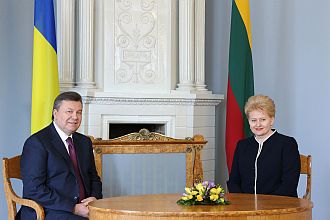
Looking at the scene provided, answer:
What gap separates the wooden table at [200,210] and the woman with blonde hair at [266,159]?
49 centimetres

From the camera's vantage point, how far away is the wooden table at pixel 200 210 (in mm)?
2646

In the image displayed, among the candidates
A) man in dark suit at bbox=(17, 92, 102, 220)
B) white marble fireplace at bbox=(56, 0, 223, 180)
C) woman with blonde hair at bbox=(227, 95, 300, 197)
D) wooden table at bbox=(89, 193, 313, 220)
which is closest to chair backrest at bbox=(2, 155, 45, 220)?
man in dark suit at bbox=(17, 92, 102, 220)

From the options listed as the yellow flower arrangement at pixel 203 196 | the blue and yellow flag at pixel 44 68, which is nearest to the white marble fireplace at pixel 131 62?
the blue and yellow flag at pixel 44 68

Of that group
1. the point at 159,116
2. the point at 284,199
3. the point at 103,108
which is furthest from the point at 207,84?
the point at 284,199

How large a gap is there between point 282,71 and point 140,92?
1.18 m

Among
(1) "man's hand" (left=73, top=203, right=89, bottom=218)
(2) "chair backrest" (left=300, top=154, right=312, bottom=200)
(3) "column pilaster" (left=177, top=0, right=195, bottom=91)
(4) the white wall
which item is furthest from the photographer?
(3) "column pilaster" (left=177, top=0, right=195, bottom=91)

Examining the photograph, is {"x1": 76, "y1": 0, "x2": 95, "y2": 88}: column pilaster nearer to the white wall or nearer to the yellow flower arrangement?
the white wall

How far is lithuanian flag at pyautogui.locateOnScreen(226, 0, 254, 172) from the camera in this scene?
500 centimetres

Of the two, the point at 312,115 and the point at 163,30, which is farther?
the point at 163,30

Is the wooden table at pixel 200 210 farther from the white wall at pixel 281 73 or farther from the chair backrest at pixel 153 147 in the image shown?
the white wall at pixel 281 73

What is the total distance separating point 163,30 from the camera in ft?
17.0

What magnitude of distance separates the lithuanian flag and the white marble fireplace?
35cm

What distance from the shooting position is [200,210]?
2707mm

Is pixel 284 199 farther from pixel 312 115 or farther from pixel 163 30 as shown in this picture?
pixel 163 30
